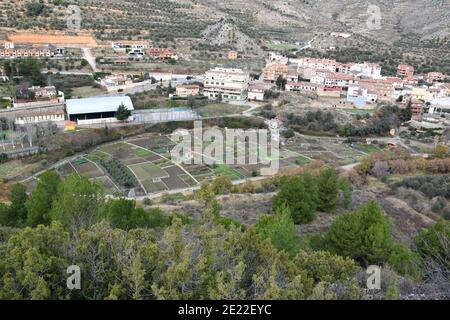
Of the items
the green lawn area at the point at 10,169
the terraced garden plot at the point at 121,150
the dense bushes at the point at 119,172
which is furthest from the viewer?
the terraced garden plot at the point at 121,150

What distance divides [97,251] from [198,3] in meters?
74.4

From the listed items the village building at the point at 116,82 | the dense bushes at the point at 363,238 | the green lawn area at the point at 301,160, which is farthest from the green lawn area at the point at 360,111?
the dense bushes at the point at 363,238

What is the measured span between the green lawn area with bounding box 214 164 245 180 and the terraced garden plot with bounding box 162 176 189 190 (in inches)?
105

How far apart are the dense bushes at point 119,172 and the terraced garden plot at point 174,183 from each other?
1.94m

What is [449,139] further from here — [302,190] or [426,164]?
[302,190]

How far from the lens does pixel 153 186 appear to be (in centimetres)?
2541

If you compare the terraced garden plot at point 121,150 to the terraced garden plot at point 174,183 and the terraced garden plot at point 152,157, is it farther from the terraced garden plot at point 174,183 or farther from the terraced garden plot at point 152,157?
the terraced garden plot at point 174,183

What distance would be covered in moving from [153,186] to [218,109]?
1607 centimetres

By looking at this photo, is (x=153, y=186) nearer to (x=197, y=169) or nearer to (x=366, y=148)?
(x=197, y=169)

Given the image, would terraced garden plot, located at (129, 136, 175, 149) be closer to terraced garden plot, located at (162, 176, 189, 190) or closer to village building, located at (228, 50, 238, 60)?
terraced garden plot, located at (162, 176, 189, 190)

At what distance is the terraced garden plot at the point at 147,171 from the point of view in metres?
26.6

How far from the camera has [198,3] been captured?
2995 inches

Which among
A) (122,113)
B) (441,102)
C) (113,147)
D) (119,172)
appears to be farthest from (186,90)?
(441,102)
